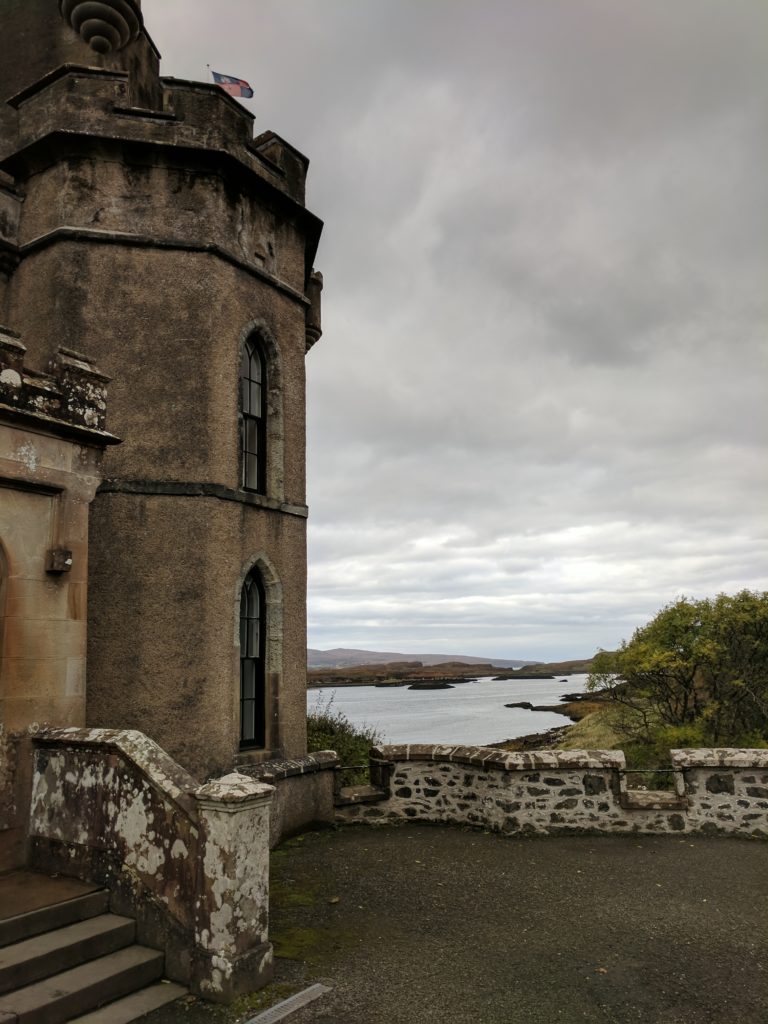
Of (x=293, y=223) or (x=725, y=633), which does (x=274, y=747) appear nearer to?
(x=293, y=223)

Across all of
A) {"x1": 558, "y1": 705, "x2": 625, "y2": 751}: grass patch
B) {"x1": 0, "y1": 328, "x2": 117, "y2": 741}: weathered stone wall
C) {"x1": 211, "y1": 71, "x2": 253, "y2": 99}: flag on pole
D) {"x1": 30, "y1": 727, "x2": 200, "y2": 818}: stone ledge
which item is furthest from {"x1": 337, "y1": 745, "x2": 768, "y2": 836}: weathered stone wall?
{"x1": 211, "y1": 71, "x2": 253, "y2": 99}: flag on pole

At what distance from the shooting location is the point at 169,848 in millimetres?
5199

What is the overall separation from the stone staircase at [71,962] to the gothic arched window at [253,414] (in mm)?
5557

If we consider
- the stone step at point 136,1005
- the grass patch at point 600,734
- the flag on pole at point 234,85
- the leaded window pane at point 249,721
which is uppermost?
the flag on pole at point 234,85

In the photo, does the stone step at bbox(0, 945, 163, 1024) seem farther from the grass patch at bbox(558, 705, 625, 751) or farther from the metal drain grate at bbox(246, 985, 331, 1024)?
the grass patch at bbox(558, 705, 625, 751)

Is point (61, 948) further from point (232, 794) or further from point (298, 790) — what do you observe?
point (298, 790)

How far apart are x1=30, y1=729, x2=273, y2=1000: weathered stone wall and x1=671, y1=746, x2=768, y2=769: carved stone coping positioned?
6.22m

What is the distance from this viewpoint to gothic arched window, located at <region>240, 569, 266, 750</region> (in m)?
9.48

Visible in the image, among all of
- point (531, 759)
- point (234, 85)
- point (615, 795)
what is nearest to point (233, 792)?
point (531, 759)

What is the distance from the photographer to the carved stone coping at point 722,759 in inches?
360

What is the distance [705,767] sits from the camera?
9289 mm

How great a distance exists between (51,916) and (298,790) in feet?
15.0

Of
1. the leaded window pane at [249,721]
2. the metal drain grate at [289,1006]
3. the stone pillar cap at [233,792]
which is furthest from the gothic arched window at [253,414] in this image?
the metal drain grate at [289,1006]

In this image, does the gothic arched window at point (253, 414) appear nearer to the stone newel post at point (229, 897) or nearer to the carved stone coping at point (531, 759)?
the carved stone coping at point (531, 759)
